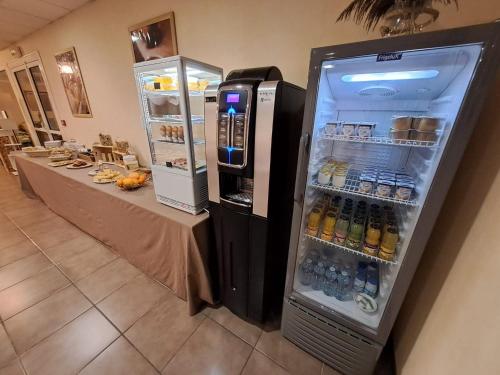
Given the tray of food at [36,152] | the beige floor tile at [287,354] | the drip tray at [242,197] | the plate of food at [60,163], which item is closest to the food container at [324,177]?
the drip tray at [242,197]

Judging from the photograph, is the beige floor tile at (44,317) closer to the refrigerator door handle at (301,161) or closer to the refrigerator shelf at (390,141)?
the refrigerator door handle at (301,161)

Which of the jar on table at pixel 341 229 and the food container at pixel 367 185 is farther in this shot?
the jar on table at pixel 341 229

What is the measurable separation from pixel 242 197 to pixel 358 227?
63cm

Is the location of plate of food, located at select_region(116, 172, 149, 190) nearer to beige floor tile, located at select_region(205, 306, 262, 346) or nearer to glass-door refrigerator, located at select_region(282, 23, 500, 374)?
beige floor tile, located at select_region(205, 306, 262, 346)

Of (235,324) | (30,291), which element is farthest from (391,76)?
(30,291)

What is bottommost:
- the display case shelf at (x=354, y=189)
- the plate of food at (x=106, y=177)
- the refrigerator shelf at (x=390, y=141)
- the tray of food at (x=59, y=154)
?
the plate of food at (x=106, y=177)

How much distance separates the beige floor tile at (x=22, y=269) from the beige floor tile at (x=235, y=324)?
1715 mm

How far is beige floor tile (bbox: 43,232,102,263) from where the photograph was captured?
6.58 ft

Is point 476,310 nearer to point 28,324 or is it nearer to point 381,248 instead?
point 381,248

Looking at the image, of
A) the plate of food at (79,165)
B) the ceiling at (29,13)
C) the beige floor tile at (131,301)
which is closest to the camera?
the beige floor tile at (131,301)

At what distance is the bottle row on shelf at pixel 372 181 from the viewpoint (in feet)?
2.75

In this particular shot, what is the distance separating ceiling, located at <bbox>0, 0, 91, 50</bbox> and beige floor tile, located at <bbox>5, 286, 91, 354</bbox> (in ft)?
9.66

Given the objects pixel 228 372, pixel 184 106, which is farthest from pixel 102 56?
pixel 228 372

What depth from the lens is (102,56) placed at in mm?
2287
